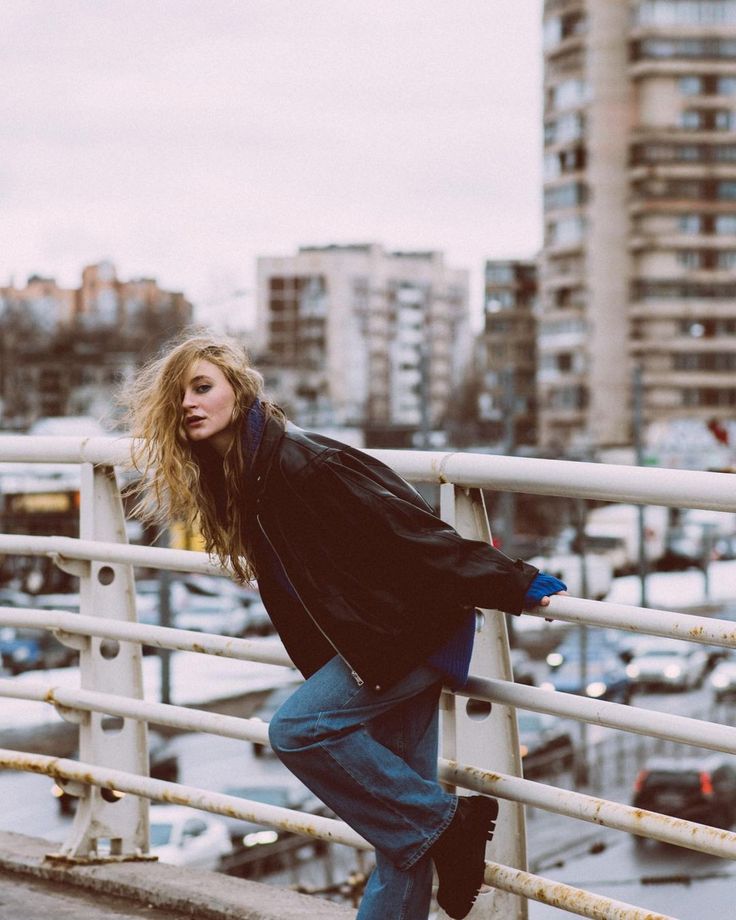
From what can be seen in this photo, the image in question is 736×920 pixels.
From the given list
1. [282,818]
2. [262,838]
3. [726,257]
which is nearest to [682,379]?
[726,257]

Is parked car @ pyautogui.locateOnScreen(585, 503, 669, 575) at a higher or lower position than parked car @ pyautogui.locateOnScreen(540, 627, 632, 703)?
higher

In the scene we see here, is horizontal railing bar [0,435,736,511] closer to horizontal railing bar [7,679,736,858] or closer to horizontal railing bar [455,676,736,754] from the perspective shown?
horizontal railing bar [455,676,736,754]

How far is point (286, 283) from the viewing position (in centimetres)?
13425

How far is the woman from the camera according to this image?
2.60m

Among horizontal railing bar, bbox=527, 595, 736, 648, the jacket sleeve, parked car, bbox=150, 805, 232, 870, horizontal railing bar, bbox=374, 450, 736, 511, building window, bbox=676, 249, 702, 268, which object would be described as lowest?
parked car, bbox=150, 805, 232, 870

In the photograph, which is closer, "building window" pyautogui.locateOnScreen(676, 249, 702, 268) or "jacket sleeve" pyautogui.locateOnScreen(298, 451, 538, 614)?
"jacket sleeve" pyautogui.locateOnScreen(298, 451, 538, 614)

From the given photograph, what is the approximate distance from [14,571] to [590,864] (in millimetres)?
31991

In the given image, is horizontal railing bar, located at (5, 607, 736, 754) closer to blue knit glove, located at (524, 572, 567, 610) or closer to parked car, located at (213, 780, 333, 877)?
blue knit glove, located at (524, 572, 567, 610)

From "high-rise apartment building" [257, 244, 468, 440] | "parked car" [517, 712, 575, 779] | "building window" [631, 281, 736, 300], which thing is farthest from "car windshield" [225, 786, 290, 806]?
"high-rise apartment building" [257, 244, 468, 440]

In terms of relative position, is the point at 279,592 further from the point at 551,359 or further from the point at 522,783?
the point at 551,359

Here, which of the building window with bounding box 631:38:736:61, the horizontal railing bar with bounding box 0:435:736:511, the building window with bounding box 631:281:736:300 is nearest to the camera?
the horizontal railing bar with bounding box 0:435:736:511

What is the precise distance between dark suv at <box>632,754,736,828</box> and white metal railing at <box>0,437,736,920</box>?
20.1m

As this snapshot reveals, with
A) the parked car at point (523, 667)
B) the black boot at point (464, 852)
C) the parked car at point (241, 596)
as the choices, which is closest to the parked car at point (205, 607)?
the parked car at point (241, 596)

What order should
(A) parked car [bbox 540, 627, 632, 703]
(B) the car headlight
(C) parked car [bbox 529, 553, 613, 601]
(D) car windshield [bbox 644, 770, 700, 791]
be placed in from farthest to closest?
(C) parked car [bbox 529, 553, 613, 601] → (A) parked car [bbox 540, 627, 632, 703] → (D) car windshield [bbox 644, 770, 700, 791] → (B) the car headlight
